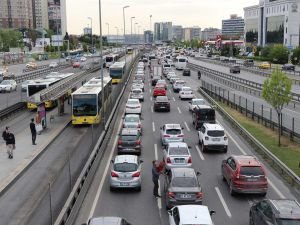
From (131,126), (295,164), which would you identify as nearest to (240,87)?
(131,126)

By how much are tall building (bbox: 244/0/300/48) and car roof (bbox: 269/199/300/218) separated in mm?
122536

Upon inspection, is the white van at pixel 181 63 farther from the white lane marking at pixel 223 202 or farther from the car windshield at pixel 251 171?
the car windshield at pixel 251 171

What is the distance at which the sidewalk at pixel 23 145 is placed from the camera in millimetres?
23533

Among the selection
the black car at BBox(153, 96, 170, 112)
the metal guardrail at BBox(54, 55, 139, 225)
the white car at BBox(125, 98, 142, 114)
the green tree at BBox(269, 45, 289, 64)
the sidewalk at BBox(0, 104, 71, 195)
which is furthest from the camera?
the green tree at BBox(269, 45, 289, 64)

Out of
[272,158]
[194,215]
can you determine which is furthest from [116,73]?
[194,215]

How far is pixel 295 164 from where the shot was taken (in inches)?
975

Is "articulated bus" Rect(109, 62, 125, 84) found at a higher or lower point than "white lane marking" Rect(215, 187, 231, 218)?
higher

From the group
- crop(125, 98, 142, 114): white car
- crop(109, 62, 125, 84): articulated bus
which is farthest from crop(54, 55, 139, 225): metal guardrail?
crop(109, 62, 125, 84): articulated bus

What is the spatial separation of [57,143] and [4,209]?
43.1 ft

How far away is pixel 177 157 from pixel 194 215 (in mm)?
9242

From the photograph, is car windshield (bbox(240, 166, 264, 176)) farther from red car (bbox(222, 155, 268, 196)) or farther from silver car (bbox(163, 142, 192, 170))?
silver car (bbox(163, 142, 192, 170))

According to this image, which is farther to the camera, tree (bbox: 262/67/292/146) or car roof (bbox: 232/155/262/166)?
tree (bbox: 262/67/292/146)

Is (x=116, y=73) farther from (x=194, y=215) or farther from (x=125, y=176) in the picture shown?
(x=194, y=215)

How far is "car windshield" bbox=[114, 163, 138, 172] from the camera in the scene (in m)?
20.7
